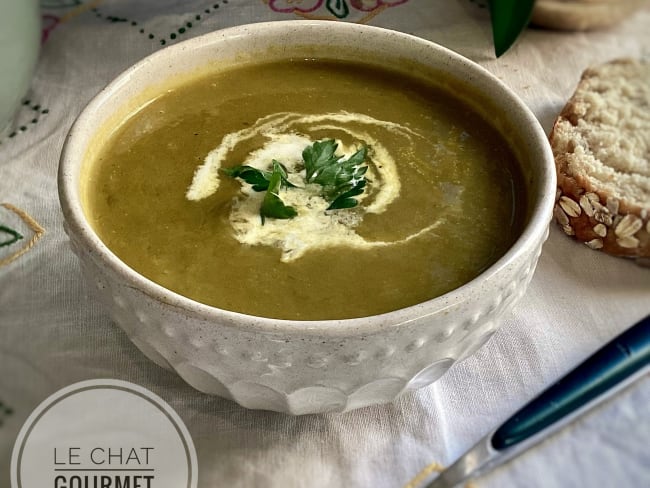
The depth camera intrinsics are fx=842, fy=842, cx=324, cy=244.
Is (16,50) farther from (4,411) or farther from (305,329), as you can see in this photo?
(305,329)

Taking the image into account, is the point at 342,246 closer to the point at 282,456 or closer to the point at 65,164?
the point at 282,456

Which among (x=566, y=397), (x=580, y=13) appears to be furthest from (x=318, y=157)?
(x=580, y=13)

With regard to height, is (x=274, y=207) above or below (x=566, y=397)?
above

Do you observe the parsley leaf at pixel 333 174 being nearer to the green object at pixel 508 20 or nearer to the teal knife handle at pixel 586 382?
the teal knife handle at pixel 586 382

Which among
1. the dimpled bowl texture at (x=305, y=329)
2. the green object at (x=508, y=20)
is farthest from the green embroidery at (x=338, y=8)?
the dimpled bowl texture at (x=305, y=329)

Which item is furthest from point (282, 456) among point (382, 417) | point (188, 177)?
point (188, 177)

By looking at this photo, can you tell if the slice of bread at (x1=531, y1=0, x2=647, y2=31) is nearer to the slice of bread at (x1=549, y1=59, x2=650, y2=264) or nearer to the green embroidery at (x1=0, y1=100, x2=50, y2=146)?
the slice of bread at (x1=549, y1=59, x2=650, y2=264)

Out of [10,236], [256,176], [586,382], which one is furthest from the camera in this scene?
[10,236]
